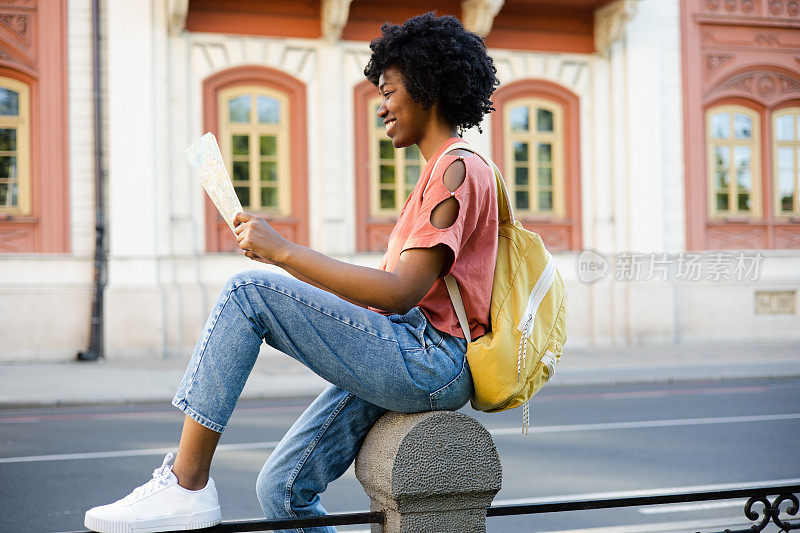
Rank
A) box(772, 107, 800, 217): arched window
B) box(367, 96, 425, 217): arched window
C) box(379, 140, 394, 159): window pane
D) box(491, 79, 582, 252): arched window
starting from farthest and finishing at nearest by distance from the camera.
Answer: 1. box(772, 107, 800, 217): arched window
2. box(491, 79, 582, 252): arched window
3. box(379, 140, 394, 159): window pane
4. box(367, 96, 425, 217): arched window

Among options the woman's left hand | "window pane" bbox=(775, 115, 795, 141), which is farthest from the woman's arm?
"window pane" bbox=(775, 115, 795, 141)

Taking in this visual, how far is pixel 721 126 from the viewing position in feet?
54.7

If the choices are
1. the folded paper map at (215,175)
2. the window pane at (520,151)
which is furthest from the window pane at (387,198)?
the folded paper map at (215,175)

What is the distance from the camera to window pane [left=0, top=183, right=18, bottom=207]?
13.5 meters

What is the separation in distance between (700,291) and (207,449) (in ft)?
49.1

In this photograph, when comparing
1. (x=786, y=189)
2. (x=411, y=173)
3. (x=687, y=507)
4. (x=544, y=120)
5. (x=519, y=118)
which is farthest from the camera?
(x=786, y=189)

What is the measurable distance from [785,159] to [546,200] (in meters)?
5.06

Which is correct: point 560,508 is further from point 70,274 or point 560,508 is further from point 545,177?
point 545,177

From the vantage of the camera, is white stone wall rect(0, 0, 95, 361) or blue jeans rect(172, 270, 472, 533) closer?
blue jeans rect(172, 270, 472, 533)

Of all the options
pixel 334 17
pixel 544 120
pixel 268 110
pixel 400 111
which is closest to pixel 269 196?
pixel 268 110

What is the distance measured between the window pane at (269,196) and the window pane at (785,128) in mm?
9783

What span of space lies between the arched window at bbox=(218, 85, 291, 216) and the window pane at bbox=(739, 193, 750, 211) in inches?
340

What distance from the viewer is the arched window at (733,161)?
16.6 metres

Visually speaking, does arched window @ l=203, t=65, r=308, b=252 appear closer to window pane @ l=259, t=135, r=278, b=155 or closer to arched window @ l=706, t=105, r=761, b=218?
window pane @ l=259, t=135, r=278, b=155
